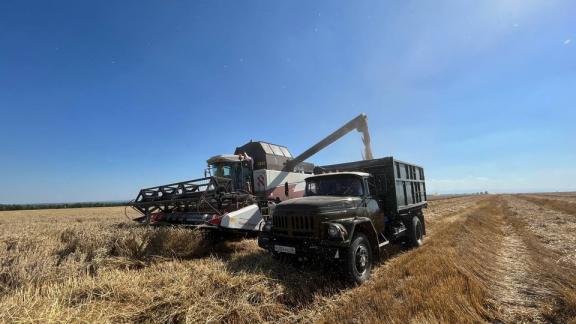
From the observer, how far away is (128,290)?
14.0 feet

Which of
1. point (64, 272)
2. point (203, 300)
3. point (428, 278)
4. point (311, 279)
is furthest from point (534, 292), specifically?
point (64, 272)

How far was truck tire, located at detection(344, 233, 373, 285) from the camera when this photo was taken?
5.53m

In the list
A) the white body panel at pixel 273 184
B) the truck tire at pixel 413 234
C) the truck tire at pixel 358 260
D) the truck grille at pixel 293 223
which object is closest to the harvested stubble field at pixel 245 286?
the truck tire at pixel 358 260

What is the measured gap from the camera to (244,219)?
8.70 meters

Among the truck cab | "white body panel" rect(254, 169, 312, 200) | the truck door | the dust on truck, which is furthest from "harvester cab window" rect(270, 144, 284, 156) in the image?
the truck door

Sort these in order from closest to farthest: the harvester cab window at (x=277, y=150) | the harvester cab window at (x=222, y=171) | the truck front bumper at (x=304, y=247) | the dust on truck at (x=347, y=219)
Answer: the truck front bumper at (x=304, y=247), the dust on truck at (x=347, y=219), the harvester cab window at (x=222, y=171), the harvester cab window at (x=277, y=150)

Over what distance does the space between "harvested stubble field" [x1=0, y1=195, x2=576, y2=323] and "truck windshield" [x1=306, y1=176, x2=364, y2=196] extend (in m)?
1.91

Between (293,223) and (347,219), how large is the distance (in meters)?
1.16

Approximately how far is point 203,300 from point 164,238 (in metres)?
3.41

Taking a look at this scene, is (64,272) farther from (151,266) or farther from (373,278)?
(373,278)

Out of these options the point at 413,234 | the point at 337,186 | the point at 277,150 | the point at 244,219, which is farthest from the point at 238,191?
the point at 413,234

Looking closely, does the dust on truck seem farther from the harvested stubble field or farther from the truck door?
the harvested stubble field

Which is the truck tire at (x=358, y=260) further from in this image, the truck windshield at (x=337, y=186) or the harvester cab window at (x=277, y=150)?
the harvester cab window at (x=277, y=150)

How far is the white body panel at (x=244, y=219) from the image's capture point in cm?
809
